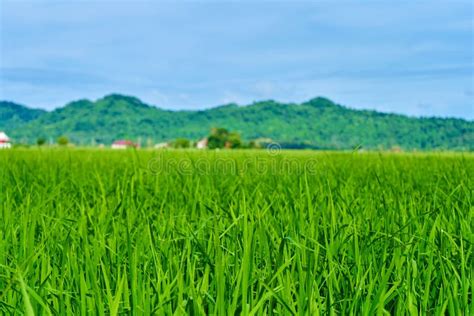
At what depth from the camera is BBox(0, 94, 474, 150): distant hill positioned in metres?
145

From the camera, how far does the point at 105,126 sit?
187 meters

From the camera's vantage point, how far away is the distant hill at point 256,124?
14488 cm

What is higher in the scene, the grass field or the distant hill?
the distant hill

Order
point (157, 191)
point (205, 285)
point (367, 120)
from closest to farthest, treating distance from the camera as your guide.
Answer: point (205, 285) < point (157, 191) < point (367, 120)

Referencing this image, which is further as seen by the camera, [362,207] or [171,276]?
[362,207]

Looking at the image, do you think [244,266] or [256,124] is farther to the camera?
[256,124]

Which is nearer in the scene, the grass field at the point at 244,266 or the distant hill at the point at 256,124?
the grass field at the point at 244,266

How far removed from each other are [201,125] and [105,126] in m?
38.9

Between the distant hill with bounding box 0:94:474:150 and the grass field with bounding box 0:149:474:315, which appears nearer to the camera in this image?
the grass field with bounding box 0:149:474:315

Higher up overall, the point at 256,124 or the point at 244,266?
the point at 256,124

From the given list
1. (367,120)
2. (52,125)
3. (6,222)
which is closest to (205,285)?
(6,222)

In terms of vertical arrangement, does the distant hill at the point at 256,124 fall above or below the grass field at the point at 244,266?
above

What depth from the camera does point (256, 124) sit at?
16912cm

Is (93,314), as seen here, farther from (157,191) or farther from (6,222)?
(157,191)
